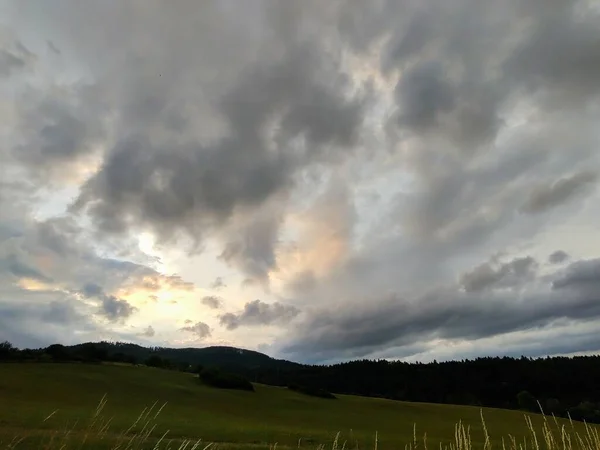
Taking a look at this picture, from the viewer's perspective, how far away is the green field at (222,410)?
3734 centimetres

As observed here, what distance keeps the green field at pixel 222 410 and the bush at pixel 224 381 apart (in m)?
2.50

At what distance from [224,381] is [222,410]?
91.1ft

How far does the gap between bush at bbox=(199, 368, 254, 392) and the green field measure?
2.50 m

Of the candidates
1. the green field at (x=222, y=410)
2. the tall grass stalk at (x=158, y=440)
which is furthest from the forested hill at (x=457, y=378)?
the tall grass stalk at (x=158, y=440)

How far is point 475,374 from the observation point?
508 feet

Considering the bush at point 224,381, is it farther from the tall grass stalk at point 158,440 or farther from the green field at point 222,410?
the tall grass stalk at point 158,440

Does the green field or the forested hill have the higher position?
the forested hill

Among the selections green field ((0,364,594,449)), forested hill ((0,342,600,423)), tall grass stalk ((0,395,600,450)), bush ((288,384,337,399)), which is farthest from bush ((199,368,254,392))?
tall grass stalk ((0,395,600,450))

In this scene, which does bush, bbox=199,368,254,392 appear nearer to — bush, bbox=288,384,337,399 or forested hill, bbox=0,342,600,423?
bush, bbox=288,384,337,399

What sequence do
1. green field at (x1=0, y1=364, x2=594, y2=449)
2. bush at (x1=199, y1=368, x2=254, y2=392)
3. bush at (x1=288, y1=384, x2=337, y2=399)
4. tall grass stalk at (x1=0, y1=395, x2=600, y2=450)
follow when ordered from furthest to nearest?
bush at (x1=288, y1=384, x2=337, y2=399)
bush at (x1=199, y1=368, x2=254, y2=392)
green field at (x1=0, y1=364, x2=594, y2=449)
tall grass stalk at (x1=0, y1=395, x2=600, y2=450)

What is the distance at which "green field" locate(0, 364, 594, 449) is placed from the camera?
1470 inches

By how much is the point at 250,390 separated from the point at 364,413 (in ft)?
81.0

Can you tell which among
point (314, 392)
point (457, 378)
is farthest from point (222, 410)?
point (457, 378)

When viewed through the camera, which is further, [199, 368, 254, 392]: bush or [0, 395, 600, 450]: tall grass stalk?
[199, 368, 254, 392]: bush
